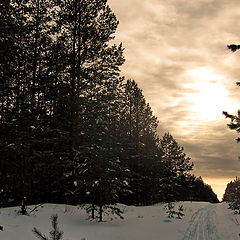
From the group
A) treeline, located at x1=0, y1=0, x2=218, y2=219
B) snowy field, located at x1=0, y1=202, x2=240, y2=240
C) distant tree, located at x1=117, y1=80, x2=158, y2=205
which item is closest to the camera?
snowy field, located at x1=0, y1=202, x2=240, y2=240

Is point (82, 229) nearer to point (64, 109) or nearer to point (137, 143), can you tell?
A: point (64, 109)

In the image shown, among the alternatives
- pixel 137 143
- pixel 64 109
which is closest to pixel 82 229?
pixel 64 109

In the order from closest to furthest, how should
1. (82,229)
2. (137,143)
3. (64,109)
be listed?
1. (82,229)
2. (64,109)
3. (137,143)

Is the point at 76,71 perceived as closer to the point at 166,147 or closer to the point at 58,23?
the point at 58,23

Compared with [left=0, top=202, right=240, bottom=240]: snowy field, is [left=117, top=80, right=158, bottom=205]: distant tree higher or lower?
higher

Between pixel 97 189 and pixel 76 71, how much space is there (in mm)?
8828

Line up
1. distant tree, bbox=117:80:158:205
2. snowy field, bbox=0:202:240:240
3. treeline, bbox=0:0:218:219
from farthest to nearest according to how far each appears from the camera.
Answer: distant tree, bbox=117:80:158:205, treeline, bbox=0:0:218:219, snowy field, bbox=0:202:240:240

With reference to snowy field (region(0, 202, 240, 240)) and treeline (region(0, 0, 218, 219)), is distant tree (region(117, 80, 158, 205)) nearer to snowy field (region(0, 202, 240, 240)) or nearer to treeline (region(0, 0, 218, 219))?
treeline (region(0, 0, 218, 219))

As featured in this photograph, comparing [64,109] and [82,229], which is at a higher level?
[64,109]

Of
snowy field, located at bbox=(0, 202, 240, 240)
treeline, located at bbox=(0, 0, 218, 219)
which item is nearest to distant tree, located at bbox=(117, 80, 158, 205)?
treeline, located at bbox=(0, 0, 218, 219)

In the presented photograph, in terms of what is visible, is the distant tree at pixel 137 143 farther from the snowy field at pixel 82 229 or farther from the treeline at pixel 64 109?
the snowy field at pixel 82 229

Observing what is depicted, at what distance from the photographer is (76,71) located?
74.1ft

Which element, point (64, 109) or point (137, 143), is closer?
point (64, 109)

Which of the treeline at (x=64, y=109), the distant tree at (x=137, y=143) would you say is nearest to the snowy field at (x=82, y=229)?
the treeline at (x=64, y=109)
